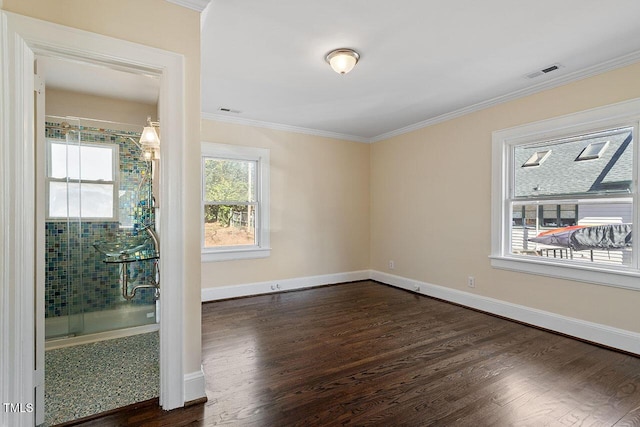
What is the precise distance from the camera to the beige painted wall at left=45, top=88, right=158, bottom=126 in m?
3.12

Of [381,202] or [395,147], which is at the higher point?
[395,147]

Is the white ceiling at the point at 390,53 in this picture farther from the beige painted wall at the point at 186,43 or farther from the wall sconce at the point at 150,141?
the wall sconce at the point at 150,141

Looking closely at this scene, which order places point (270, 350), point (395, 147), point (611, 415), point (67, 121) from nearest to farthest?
point (611, 415)
point (270, 350)
point (67, 121)
point (395, 147)

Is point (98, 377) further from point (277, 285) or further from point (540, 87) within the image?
point (540, 87)

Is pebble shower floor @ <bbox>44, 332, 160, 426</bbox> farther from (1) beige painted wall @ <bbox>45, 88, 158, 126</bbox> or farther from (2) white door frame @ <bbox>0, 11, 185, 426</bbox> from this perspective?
(1) beige painted wall @ <bbox>45, 88, 158, 126</bbox>

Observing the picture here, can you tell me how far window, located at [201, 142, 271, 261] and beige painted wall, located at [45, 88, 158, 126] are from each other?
0.85 m

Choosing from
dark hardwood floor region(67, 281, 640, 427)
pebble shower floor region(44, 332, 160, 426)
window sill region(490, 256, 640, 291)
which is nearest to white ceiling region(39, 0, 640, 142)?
window sill region(490, 256, 640, 291)

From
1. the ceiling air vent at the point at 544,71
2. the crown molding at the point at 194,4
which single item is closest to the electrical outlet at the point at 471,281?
the ceiling air vent at the point at 544,71

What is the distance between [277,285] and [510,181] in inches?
136

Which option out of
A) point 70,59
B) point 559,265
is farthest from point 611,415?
Result: point 70,59

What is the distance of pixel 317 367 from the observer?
246 centimetres

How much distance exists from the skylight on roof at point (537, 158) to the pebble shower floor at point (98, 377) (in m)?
4.17

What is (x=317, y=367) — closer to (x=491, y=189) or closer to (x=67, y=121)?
(x=491, y=189)

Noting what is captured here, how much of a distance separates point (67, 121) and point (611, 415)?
4.91 m
